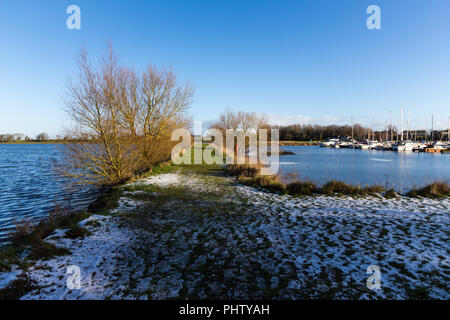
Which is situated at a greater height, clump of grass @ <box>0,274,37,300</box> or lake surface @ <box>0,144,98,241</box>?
clump of grass @ <box>0,274,37,300</box>

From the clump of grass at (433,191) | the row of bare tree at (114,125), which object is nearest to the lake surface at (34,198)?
the row of bare tree at (114,125)

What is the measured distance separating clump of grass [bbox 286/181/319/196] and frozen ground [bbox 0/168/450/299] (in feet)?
7.26

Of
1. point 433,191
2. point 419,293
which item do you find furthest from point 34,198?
point 433,191

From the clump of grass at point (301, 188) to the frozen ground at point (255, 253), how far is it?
7.26 feet

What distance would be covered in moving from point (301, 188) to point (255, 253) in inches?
262

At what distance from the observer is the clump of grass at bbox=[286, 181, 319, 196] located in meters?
10.3

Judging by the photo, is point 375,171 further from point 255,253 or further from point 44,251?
point 44,251

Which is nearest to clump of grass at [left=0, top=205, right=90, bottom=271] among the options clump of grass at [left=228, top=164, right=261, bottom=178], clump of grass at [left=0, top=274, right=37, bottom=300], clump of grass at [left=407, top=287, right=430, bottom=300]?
clump of grass at [left=0, top=274, right=37, bottom=300]

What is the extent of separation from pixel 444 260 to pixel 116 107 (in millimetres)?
13550

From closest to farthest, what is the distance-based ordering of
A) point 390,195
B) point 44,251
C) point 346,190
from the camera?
point 44,251 → point 390,195 → point 346,190

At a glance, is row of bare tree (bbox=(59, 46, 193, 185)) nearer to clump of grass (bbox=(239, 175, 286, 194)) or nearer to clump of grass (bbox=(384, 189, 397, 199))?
clump of grass (bbox=(239, 175, 286, 194))

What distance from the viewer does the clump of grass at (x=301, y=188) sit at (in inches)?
405

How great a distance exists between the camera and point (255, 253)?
4590mm
